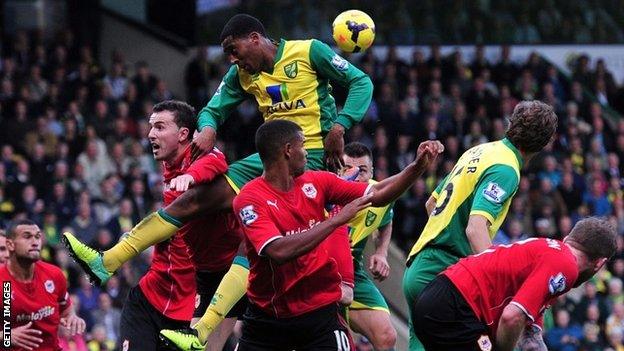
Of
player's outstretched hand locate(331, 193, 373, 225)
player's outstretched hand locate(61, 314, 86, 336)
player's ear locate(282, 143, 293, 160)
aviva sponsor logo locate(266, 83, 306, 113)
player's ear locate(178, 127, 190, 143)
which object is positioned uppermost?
aviva sponsor logo locate(266, 83, 306, 113)

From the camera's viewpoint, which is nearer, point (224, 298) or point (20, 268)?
point (224, 298)

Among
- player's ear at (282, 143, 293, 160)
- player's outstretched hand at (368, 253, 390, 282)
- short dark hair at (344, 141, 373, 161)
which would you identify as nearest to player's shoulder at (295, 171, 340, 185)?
player's ear at (282, 143, 293, 160)

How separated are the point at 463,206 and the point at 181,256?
7.44 feet

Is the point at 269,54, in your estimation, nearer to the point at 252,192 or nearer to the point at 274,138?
the point at 274,138

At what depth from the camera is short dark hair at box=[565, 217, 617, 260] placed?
858 centimetres

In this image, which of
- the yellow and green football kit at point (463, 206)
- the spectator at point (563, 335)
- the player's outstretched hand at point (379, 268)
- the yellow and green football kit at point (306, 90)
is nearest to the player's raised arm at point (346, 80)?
the yellow and green football kit at point (306, 90)

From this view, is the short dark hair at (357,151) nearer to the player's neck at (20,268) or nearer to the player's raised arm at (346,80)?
the player's raised arm at (346,80)

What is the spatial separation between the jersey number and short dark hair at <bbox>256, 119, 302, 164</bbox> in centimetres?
121

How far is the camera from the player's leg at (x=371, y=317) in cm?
1157

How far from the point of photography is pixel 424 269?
31.7ft

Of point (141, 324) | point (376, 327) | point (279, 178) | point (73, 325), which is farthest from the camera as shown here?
point (376, 327)

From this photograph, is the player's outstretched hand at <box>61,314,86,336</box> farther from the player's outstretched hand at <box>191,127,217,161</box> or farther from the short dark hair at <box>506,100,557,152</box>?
the short dark hair at <box>506,100,557,152</box>

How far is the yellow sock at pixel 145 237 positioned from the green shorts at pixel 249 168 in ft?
1.74

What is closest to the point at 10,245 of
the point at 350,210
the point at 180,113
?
the point at 180,113
